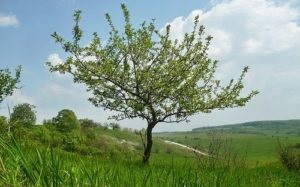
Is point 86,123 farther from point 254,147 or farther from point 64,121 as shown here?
point 254,147

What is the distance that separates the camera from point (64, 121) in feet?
120

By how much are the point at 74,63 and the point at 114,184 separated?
62.3ft

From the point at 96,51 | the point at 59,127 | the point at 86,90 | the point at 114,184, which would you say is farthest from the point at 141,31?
the point at 114,184

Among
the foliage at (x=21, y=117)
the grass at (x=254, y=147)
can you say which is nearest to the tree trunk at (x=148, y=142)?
the grass at (x=254, y=147)

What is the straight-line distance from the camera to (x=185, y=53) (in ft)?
77.7

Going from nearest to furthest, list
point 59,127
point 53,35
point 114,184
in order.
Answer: point 114,184 < point 53,35 < point 59,127

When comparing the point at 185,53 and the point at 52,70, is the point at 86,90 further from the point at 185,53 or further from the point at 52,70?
the point at 185,53

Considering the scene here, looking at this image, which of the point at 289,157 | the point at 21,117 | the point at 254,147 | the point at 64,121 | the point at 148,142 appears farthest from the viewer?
the point at 254,147

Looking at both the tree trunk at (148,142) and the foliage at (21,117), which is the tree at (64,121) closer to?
the foliage at (21,117)

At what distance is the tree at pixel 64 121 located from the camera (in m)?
35.6

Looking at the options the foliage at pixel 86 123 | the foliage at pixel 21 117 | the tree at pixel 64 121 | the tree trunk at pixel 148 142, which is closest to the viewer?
the foliage at pixel 21 117

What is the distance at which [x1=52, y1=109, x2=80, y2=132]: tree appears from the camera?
35625mm

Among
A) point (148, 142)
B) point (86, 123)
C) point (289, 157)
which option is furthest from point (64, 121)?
point (86, 123)

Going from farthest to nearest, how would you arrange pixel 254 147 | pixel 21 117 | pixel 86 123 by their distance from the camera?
pixel 254 147 < pixel 86 123 < pixel 21 117
